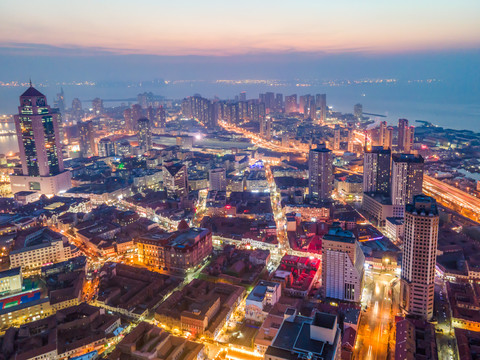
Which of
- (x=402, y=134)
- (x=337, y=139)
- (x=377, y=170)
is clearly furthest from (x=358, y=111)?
(x=377, y=170)

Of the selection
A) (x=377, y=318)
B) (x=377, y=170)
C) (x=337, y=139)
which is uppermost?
(x=377, y=170)

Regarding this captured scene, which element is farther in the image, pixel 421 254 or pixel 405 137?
pixel 405 137

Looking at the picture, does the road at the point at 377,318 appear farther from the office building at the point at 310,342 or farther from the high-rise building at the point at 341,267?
the office building at the point at 310,342

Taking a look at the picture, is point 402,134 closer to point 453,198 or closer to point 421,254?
point 453,198

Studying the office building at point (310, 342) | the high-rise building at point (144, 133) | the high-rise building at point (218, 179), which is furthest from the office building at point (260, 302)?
the high-rise building at point (144, 133)

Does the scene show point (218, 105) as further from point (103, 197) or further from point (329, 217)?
point (329, 217)

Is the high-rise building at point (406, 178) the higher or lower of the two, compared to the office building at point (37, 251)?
higher

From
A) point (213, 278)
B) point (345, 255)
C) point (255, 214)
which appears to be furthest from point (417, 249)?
point (255, 214)
